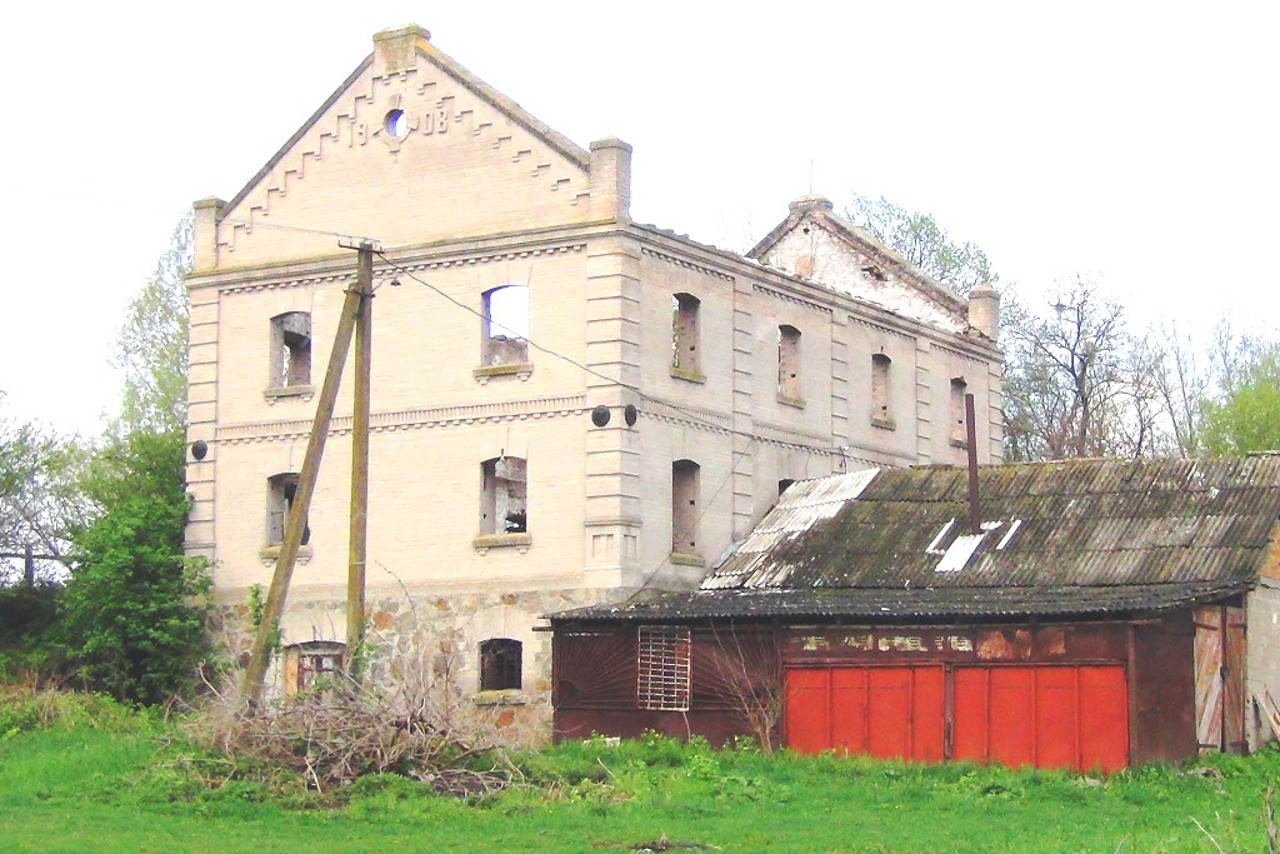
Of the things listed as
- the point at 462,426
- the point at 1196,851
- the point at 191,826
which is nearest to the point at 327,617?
the point at 462,426

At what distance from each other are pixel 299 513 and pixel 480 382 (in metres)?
7.52

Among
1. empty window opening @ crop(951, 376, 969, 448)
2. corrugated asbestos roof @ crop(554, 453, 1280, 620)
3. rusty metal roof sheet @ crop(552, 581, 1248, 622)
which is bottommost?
rusty metal roof sheet @ crop(552, 581, 1248, 622)

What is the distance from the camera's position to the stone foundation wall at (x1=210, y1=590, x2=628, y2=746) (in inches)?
1299

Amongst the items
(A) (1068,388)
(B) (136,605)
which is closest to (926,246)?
(A) (1068,388)

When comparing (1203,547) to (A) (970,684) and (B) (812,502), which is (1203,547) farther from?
(B) (812,502)

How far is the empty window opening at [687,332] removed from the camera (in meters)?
35.1

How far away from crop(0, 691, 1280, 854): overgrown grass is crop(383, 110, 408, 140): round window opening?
11425 mm

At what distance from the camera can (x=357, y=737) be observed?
982 inches

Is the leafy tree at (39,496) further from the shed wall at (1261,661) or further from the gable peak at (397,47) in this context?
the shed wall at (1261,661)

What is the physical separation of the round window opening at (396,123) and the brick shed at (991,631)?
355 inches

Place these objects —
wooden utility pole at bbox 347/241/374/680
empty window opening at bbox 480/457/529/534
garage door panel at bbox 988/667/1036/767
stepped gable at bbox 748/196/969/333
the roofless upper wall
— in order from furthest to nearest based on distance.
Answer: stepped gable at bbox 748/196/969/333 → empty window opening at bbox 480/457/529/534 → the roofless upper wall → garage door panel at bbox 988/667/1036/767 → wooden utility pole at bbox 347/241/374/680

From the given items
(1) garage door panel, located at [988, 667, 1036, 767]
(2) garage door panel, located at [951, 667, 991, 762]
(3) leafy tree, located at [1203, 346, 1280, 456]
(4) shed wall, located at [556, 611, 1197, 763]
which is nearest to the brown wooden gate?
(4) shed wall, located at [556, 611, 1197, 763]

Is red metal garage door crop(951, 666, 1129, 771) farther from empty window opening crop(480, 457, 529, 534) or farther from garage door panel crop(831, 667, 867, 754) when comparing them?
empty window opening crop(480, 457, 529, 534)

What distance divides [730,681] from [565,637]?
110 inches
